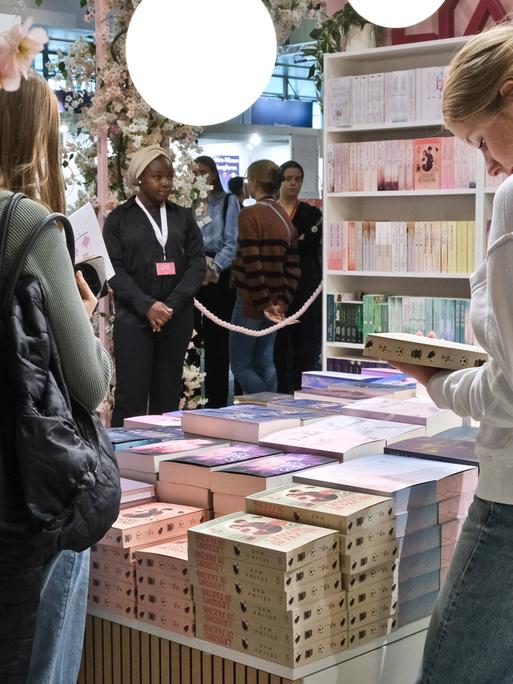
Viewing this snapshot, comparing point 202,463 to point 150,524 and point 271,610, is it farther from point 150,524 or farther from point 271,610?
point 271,610

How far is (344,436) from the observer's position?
257cm

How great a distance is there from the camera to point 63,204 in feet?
6.03

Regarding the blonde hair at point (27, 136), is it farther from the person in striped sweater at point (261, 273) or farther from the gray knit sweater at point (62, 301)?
the person in striped sweater at point (261, 273)

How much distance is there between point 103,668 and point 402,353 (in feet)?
3.36

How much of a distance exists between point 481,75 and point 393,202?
437cm

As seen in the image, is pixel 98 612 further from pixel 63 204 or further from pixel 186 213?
pixel 186 213

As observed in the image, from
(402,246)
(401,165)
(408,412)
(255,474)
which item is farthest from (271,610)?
(401,165)

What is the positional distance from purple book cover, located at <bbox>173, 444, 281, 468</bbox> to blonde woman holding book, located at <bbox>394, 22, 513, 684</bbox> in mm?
764

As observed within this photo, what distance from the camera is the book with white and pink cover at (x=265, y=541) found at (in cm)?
193

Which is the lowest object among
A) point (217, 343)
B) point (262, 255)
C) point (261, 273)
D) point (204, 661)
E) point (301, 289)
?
point (204, 661)

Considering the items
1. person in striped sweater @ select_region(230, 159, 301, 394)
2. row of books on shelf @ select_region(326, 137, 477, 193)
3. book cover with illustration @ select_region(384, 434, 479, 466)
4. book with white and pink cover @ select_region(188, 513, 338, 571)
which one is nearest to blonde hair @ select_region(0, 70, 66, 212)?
book with white and pink cover @ select_region(188, 513, 338, 571)

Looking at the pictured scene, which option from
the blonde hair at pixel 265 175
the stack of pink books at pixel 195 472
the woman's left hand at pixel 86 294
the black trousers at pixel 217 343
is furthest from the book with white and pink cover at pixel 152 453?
the black trousers at pixel 217 343

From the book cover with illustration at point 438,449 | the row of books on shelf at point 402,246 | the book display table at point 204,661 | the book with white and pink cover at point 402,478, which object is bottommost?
the book display table at point 204,661

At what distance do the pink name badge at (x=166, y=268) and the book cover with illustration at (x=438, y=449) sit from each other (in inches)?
125
